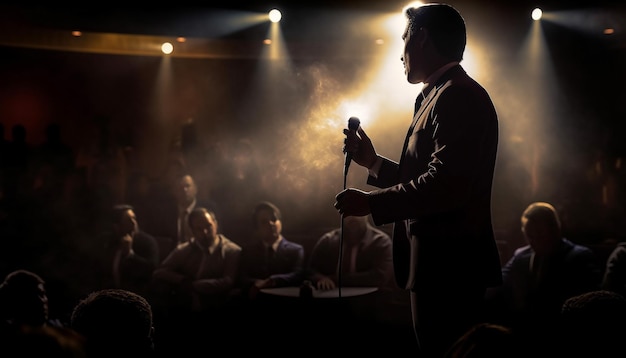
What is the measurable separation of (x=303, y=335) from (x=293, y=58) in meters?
4.66

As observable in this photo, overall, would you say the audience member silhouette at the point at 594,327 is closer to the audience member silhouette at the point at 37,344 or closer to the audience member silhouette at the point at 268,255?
the audience member silhouette at the point at 37,344

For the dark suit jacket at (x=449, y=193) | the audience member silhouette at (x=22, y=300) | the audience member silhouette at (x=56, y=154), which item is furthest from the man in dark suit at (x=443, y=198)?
the audience member silhouette at (x=56, y=154)

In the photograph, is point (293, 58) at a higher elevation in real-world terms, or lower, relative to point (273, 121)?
higher

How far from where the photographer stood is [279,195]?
7754 mm

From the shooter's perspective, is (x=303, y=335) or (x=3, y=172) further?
(x=3, y=172)

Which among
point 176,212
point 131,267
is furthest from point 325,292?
point 176,212

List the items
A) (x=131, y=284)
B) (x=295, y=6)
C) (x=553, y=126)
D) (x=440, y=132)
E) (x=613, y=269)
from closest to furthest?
(x=440, y=132) → (x=613, y=269) → (x=131, y=284) → (x=295, y=6) → (x=553, y=126)

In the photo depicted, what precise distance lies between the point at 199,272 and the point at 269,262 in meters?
0.60

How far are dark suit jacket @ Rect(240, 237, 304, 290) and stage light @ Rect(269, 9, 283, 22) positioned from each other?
2731 mm

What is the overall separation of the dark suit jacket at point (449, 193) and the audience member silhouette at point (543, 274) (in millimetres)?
2777

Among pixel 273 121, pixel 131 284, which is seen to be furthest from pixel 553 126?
pixel 131 284

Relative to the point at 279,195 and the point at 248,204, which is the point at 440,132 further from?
the point at 279,195

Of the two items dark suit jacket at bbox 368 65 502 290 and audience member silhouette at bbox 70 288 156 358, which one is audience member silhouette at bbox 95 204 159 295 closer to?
audience member silhouette at bbox 70 288 156 358

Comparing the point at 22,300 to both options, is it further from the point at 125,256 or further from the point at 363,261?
the point at 363,261
